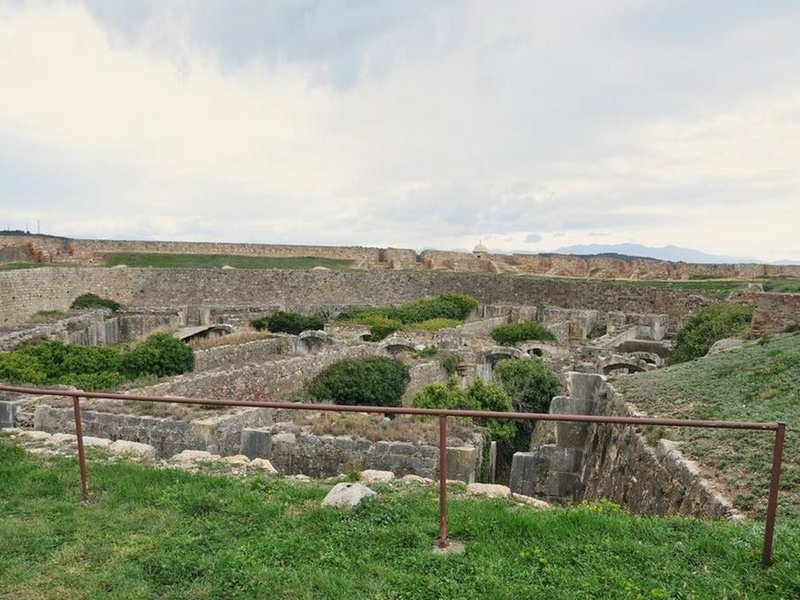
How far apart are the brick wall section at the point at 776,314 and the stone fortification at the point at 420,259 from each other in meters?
24.2

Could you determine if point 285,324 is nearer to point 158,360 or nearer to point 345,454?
point 158,360

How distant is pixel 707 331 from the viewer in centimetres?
1802

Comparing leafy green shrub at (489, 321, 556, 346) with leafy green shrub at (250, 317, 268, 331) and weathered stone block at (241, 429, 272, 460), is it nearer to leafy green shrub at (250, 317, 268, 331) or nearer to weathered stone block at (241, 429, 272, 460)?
leafy green shrub at (250, 317, 268, 331)

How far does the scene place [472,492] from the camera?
5.53 m

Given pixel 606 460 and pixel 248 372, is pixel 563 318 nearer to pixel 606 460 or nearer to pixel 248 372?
pixel 248 372

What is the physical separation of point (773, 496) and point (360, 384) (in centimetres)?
1064

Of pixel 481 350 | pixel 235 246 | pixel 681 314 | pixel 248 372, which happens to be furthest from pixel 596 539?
pixel 235 246

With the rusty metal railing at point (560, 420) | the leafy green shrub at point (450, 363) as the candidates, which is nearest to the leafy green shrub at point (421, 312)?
the leafy green shrub at point (450, 363)

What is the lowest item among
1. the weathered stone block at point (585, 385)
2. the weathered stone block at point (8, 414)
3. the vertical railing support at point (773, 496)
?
the weathered stone block at point (8, 414)

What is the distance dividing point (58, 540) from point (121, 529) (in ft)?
1.40

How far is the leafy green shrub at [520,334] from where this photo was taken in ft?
74.5

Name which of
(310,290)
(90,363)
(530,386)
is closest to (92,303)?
(310,290)

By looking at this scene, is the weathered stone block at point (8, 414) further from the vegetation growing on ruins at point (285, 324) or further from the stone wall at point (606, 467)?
the vegetation growing on ruins at point (285, 324)

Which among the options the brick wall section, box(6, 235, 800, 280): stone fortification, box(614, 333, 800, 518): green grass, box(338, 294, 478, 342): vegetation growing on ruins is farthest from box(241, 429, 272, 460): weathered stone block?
box(6, 235, 800, 280): stone fortification
